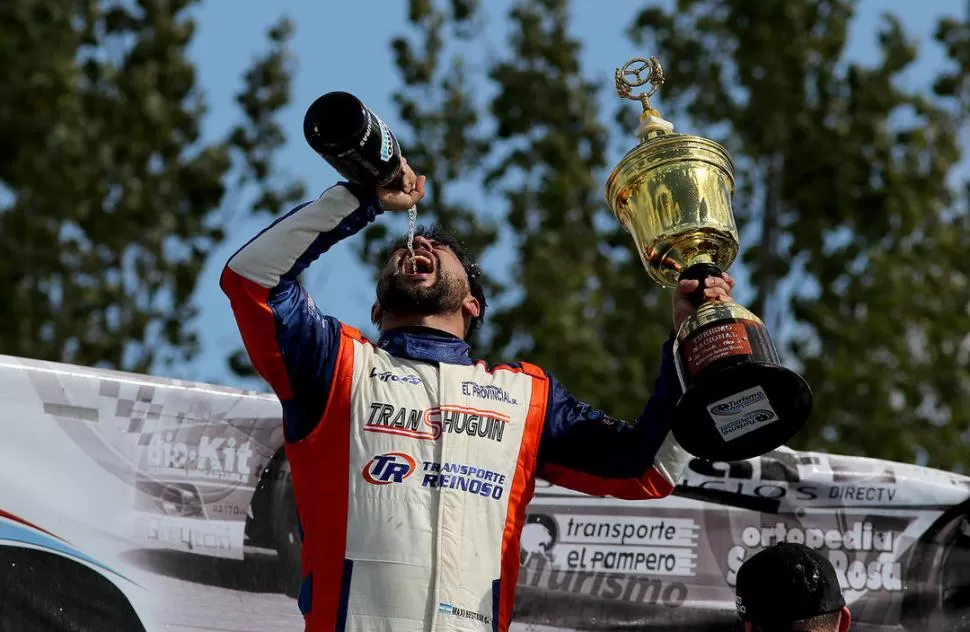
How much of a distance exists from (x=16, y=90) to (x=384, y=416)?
1369cm

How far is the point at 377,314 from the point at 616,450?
83 centimetres

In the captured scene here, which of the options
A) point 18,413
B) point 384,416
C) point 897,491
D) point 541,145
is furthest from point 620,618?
point 541,145

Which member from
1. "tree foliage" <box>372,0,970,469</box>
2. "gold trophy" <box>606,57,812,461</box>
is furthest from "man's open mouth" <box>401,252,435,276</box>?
"tree foliage" <box>372,0,970,469</box>

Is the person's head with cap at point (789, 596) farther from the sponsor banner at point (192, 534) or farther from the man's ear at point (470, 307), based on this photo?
the sponsor banner at point (192, 534)

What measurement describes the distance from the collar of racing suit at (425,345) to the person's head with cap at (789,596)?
A: 106 cm

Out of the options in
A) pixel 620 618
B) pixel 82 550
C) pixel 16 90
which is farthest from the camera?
pixel 16 90

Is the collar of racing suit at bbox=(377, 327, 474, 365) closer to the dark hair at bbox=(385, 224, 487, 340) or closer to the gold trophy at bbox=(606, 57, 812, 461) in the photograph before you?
the dark hair at bbox=(385, 224, 487, 340)

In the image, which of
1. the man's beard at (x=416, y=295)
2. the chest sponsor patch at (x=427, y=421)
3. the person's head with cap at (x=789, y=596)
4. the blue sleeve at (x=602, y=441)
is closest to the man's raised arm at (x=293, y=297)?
the chest sponsor patch at (x=427, y=421)

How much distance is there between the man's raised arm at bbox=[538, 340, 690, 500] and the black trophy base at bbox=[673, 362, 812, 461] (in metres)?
0.26

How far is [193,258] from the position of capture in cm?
1802

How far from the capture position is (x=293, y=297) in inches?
183

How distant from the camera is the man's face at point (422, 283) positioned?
499 cm

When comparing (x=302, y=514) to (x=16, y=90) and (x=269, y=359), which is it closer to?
(x=269, y=359)

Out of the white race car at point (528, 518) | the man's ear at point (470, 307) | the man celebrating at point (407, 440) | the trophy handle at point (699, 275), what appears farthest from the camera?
the white race car at point (528, 518)
